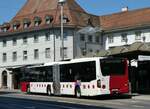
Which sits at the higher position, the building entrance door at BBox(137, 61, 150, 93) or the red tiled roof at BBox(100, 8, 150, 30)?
the red tiled roof at BBox(100, 8, 150, 30)

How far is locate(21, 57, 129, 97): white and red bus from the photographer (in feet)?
101

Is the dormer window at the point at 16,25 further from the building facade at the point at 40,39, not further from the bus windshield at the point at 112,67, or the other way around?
the bus windshield at the point at 112,67

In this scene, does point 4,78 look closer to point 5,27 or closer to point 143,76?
point 5,27

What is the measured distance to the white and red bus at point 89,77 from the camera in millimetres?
30781

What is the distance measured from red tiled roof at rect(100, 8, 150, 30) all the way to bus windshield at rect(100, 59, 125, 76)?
1552 inches

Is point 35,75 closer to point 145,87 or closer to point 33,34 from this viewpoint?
point 145,87

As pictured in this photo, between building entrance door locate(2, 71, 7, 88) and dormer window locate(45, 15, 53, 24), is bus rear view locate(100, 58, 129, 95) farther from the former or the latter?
building entrance door locate(2, 71, 7, 88)

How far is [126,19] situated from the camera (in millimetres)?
77188

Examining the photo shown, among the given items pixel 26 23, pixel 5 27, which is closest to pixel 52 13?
pixel 26 23

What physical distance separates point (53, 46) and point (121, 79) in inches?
1609

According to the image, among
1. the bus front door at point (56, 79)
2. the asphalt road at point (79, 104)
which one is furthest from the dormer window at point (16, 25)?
the asphalt road at point (79, 104)

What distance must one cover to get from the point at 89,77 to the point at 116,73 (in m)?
1.86

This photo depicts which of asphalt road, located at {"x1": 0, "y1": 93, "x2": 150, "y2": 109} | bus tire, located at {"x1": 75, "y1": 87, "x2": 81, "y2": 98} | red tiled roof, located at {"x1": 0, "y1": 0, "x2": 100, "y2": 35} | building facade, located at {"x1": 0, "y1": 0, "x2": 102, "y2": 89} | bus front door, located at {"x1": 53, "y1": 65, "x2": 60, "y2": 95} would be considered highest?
red tiled roof, located at {"x1": 0, "y1": 0, "x2": 100, "y2": 35}

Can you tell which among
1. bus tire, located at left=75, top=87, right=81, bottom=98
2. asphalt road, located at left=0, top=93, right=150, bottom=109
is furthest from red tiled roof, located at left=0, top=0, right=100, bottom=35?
asphalt road, located at left=0, top=93, right=150, bottom=109
